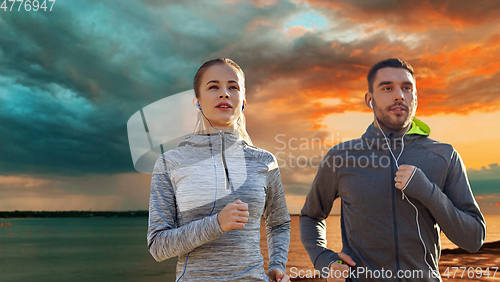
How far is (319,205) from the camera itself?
108 inches

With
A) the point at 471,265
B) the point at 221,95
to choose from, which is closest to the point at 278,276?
the point at 221,95

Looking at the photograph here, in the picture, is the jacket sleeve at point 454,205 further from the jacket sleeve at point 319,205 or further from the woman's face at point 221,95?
the woman's face at point 221,95

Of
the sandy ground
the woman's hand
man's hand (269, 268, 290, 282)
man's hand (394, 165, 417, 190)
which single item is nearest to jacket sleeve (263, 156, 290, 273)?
man's hand (269, 268, 290, 282)

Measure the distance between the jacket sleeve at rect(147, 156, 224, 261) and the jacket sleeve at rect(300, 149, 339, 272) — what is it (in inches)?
41.6

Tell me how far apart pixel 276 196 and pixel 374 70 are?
1.22 metres

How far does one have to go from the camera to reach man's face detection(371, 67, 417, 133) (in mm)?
2480

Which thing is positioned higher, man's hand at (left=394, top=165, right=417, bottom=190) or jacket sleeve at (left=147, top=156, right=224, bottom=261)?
man's hand at (left=394, top=165, right=417, bottom=190)

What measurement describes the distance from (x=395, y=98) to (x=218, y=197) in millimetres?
1420

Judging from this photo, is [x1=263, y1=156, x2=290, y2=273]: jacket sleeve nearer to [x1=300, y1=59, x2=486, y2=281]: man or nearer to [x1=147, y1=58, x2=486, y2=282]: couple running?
[x1=147, y1=58, x2=486, y2=282]: couple running

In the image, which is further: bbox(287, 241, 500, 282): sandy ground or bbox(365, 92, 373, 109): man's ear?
bbox(287, 241, 500, 282): sandy ground

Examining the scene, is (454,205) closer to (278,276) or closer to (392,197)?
(392,197)

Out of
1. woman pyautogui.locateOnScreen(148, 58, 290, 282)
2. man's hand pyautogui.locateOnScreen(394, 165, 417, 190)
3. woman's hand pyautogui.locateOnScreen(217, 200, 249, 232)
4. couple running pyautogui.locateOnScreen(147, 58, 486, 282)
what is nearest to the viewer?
woman's hand pyautogui.locateOnScreen(217, 200, 249, 232)

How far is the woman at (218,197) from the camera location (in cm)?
194

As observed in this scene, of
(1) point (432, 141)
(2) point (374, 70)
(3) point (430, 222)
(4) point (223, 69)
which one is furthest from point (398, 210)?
(4) point (223, 69)
